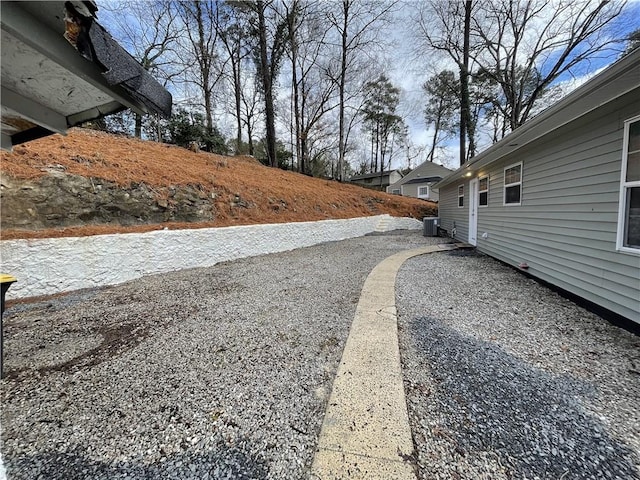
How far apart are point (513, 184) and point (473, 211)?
109 inches

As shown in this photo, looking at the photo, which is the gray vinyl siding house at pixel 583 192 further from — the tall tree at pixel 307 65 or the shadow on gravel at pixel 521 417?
the tall tree at pixel 307 65

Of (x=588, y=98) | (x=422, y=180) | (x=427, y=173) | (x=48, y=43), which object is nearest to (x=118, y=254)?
(x=48, y=43)

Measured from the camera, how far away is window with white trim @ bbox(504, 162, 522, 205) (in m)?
5.32

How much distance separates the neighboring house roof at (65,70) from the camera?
3.28 ft

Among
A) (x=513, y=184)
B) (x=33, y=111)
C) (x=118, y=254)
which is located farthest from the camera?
(x=513, y=184)

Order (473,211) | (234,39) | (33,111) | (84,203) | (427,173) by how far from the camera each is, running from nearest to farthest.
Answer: (33,111) < (84,203) < (473,211) < (234,39) < (427,173)

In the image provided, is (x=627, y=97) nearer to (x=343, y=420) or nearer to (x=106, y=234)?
(x=343, y=420)

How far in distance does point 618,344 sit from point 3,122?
19.2 ft

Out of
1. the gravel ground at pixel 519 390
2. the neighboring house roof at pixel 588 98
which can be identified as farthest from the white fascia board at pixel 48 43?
the neighboring house roof at pixel 588 98

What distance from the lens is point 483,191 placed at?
734cm

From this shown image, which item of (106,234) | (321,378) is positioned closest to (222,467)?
(321,378)

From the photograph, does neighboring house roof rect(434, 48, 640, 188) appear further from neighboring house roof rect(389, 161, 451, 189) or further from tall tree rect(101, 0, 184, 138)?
neighboring house roof rect(389, 161, 451, 189)

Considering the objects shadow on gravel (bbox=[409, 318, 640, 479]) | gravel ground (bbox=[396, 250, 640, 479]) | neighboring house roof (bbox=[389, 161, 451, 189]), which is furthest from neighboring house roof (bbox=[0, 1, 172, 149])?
neighboring house roof (bbox=[389, 161, 451, 189])

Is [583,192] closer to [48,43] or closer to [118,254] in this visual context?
[48,43]
